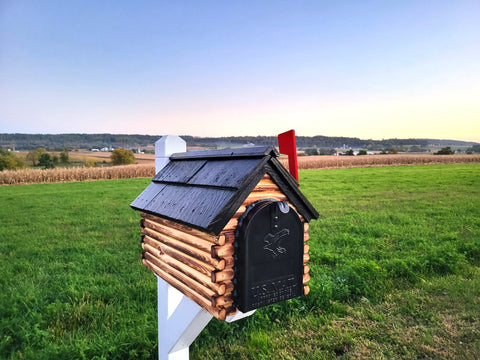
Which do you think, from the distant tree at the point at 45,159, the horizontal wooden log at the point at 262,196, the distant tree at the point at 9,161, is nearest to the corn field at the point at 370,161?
the distant tree at the point at 45,159

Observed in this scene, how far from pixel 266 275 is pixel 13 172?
2921 centimetres

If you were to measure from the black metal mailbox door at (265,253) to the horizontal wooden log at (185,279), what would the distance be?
0.15 metres

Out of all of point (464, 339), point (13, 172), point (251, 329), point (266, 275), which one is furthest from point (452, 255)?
point (13, 172)

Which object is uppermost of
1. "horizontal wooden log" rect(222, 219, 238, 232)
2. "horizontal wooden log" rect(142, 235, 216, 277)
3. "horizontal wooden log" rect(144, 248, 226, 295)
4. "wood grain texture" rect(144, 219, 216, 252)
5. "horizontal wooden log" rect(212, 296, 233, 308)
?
"horizontal wooden log" rect(222, 219, 238, 232)

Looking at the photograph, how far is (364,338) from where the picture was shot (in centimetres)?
365

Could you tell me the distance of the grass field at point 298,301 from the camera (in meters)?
3.41

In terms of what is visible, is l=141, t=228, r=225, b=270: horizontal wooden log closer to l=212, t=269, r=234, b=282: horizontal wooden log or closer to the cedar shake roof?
l=212, t=269, r=234, b=282: horizontal wooden log

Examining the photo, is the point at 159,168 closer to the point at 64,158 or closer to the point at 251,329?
the point at 251,329

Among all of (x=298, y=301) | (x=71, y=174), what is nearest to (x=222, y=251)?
(x=298, y=301)

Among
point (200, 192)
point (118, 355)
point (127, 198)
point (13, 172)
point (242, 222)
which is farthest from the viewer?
point (13, 172)

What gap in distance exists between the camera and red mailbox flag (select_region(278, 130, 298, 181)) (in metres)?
1.87

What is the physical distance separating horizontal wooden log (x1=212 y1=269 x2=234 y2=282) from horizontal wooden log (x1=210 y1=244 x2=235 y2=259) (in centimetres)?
7

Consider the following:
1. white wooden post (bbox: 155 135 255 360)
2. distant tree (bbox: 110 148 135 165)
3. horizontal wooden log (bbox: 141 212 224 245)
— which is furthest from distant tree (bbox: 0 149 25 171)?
horizontal wooden log (bbox: 141 212 224 245)

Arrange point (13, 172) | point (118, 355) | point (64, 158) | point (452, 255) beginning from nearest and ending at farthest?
point (118, 355)
point (452, 255)
point (13, 172)
point (64, 158)
